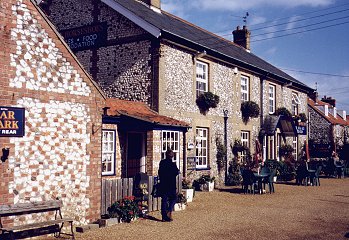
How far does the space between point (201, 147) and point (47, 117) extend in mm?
10359

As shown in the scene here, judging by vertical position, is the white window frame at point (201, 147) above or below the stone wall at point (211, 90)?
below

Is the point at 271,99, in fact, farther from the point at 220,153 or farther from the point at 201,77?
the point at 201,77

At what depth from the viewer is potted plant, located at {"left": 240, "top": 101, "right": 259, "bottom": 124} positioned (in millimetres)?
21938

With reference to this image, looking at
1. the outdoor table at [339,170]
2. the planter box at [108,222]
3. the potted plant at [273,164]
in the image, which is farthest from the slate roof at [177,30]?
the planter box at [108,222]

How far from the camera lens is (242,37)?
29906 millimetres

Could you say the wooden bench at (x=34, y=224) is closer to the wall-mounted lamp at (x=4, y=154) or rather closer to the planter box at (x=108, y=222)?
the planter box at (x=108, y=222)

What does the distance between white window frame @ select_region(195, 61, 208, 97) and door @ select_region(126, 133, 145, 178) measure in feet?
15.0

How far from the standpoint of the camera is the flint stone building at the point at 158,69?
52.6 ft

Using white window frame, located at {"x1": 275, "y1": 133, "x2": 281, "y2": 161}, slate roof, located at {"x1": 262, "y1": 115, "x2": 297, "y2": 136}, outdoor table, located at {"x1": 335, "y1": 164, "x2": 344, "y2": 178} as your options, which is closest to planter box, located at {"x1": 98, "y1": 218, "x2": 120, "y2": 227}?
slate roof, located at {"x1": 262, "y1": 115, "x2": 297, "y2": 136}

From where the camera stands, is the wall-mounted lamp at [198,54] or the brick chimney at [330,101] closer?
the wall-mounted lamp at [198,54]

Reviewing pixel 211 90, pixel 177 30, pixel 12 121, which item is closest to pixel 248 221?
pixel 12 121

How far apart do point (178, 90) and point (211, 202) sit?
5.34 m

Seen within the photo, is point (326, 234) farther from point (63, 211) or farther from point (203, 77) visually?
point (203, 77)

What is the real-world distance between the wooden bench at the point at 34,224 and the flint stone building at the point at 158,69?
460 cm
